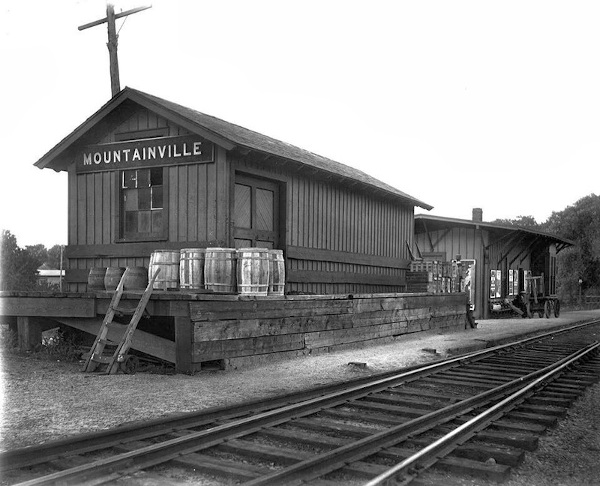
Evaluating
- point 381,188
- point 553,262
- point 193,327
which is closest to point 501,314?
point 553,262

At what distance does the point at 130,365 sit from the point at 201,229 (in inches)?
134

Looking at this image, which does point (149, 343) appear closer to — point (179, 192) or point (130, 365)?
point (130, 365)

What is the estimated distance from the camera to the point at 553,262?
35.8 metres

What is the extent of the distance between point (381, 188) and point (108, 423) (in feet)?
39.7

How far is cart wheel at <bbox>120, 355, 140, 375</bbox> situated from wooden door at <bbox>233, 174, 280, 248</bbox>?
11.3 ft

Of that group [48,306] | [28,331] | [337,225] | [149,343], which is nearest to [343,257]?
[337,225]

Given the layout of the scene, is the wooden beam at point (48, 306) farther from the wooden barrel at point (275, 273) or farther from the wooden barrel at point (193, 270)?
the wooden barrel at point (275, 273)

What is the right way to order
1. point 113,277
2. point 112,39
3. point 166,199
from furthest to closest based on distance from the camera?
point 112,39
point 166,199
point 113,277

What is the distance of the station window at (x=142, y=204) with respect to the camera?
12.4 meters

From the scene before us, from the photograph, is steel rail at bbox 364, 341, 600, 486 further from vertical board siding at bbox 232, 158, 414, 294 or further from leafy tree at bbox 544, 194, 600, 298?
leafy tree at bbox 544, 194, 600, 298

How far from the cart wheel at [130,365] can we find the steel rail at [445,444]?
5.08m

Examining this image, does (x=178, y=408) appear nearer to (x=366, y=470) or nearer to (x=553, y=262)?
(x=366, y=470)

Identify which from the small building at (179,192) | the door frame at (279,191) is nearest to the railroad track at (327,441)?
→ the small building at (179,192)

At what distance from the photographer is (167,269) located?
1092cm
